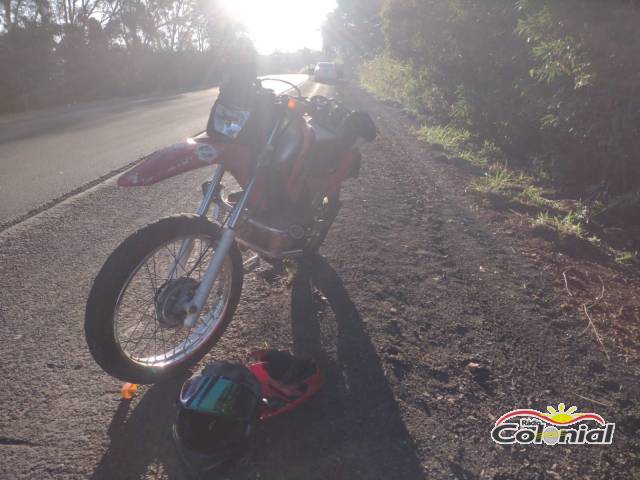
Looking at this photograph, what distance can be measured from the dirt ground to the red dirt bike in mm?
210

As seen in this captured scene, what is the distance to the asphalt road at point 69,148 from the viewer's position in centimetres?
523

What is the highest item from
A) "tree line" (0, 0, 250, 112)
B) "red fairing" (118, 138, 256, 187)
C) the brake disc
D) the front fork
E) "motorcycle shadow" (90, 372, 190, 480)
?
"tree line" (0, 0, 250, 112)

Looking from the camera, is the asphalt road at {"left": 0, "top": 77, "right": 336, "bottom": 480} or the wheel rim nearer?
the asphalt road at {"left": 0, "top": 77, "right": 336, "bottom": 480}

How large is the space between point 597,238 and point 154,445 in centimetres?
438

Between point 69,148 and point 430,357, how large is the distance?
8.03 metres

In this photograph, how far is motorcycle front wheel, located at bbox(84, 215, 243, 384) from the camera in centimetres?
181

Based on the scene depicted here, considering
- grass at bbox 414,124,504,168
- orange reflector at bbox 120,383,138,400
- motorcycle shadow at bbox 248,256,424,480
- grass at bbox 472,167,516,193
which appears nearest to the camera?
motorcycle shadow at bbox 248,256,424,480

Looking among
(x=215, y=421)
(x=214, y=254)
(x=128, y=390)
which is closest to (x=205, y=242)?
(x=214, y=254)

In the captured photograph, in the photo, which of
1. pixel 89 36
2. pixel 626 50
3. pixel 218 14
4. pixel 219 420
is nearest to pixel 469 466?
pixel 219 420

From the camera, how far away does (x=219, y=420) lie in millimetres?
1628

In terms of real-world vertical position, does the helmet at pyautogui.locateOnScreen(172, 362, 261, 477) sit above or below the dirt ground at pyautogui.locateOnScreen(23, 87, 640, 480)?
above

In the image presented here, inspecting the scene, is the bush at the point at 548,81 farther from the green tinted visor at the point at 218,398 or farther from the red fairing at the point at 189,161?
the green tinted visor at the point at 218,398

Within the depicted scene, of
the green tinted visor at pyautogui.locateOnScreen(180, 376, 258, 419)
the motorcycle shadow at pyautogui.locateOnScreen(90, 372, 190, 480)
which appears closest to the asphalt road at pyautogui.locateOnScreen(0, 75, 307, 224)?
the motorcycle shadow at pyautogui.locateOnScreen(90, 372, 190, 480)

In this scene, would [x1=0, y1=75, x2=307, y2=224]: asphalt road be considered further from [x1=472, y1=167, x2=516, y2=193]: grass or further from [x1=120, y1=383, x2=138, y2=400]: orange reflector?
[x1=472, y1=167, x2=516, y2=193]: grass
